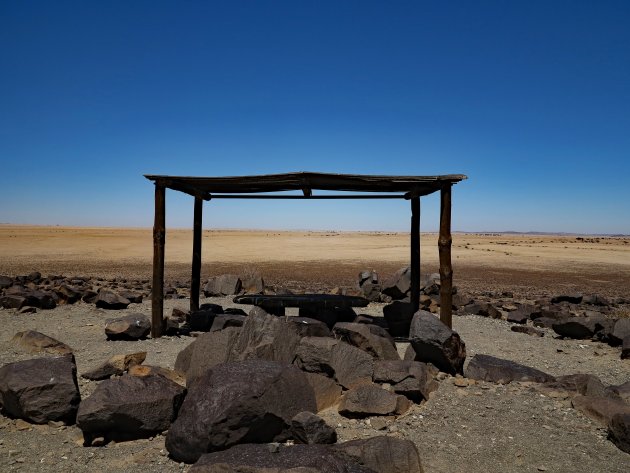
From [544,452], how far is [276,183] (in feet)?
21.5

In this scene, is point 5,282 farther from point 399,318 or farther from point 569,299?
point 569,299

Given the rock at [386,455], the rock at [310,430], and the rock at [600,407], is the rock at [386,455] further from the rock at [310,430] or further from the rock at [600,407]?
the rock at [600,407]

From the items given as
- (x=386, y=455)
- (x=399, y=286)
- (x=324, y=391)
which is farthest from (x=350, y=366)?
(x=399, y=286)

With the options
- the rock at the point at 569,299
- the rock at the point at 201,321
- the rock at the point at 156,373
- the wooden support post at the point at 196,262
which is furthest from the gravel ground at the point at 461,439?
the rock at the point at 569,299

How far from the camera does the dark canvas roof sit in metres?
8.66

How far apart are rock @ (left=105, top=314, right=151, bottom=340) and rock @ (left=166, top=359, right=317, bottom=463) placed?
487 centimetres

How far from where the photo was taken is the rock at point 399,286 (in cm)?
1476

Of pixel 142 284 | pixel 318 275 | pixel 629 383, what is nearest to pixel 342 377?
pixel 629 383

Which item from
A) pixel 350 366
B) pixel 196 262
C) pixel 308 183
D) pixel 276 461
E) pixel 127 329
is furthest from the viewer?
pixel 196 262

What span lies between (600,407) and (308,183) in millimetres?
6088

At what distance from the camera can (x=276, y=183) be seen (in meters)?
9.29

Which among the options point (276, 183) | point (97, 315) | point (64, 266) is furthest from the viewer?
point (64, 266)

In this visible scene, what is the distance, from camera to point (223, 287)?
1570 cm

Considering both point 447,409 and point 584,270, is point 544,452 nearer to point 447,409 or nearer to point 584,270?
point 447,409
